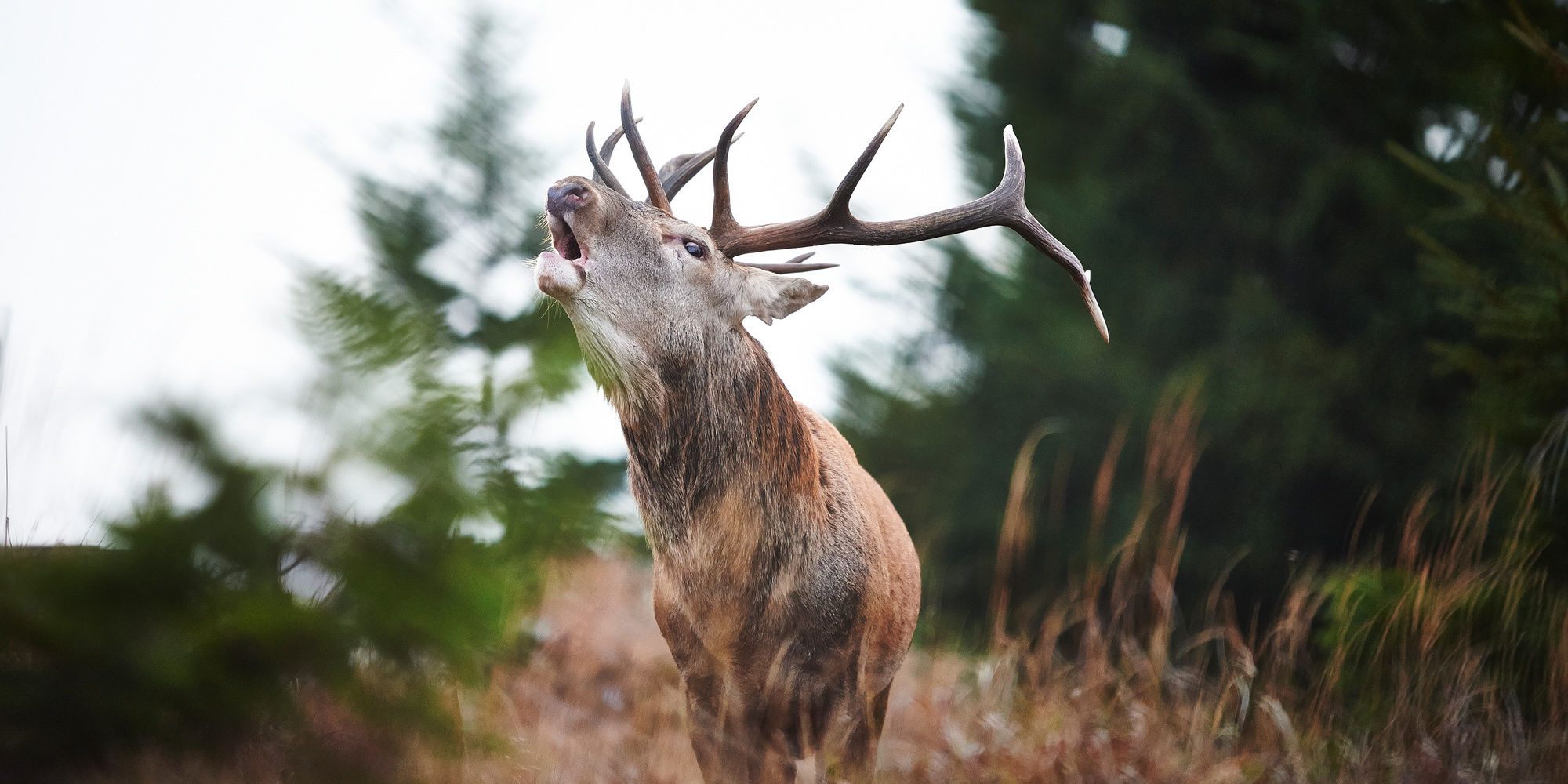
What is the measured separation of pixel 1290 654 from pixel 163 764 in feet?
12.8

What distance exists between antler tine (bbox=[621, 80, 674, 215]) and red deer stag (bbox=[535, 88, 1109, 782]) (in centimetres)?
2

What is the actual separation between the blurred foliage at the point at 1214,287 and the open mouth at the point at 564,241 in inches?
188

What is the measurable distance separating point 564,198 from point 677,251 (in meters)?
0.34

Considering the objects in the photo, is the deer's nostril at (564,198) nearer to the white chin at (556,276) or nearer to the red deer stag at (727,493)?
the red deer stag at (727,493)

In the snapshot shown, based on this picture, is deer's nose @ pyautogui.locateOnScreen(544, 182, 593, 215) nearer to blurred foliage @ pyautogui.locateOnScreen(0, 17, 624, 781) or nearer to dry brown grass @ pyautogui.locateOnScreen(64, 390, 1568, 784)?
dry brown grass @ pyautogui.locateOnScreen(64, 390, 1568, 784)

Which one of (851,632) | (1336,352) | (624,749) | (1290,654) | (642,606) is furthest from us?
(1336,352)

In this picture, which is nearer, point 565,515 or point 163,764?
point 163,764

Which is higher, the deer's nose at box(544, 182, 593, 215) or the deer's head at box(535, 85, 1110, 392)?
the deer's nose at box(544, 182, 593, 215)

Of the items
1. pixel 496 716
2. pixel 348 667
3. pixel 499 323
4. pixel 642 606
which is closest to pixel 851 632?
pixel 496 716

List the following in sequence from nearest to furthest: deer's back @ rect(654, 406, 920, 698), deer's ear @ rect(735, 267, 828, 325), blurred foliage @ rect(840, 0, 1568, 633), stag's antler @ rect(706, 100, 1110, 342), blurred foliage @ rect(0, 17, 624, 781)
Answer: blurred foliage @ rect(0, 17, 624, 781), deer's back @ rect(654, 406, 920, 698), deer's ear @ rect(735, 267, 828, 325), stag's antler @ rect(706, 100, 1110, 342), blurred foliage @ rect(840, 0, 1568, 633)

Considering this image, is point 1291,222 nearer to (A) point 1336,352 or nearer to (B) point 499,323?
(A) point 1336,352

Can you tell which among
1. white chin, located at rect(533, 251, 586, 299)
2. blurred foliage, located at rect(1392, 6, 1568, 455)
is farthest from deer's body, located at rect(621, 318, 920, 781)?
blurred foliage, located at rect(1392, 6, 1568, 455)

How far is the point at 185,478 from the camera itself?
35.9 inches

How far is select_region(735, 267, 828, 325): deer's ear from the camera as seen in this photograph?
300 centimetres
